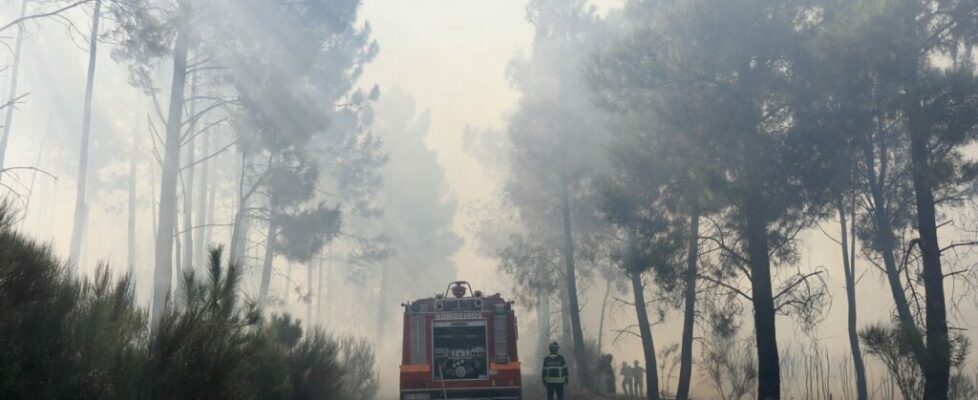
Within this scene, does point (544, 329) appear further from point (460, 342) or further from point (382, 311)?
point (382, 311)

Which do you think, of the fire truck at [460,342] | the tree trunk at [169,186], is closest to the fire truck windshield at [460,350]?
the fire truck at [460,342]

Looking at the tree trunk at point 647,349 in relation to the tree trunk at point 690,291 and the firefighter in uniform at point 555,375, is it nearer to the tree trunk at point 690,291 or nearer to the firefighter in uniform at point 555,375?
the tree trunk at point 690,291

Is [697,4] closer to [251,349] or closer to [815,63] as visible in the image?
[815,63]

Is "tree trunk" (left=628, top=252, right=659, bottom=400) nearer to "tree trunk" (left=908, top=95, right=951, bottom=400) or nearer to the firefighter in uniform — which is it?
the firefighter in uniform

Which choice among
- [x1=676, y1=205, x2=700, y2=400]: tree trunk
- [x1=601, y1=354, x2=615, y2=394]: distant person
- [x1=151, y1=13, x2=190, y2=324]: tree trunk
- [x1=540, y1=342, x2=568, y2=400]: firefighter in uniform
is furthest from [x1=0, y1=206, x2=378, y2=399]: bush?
[x1=601, y1=354, x2=615, y2=394]: distant person

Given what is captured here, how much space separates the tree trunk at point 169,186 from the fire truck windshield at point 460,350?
8.35 m

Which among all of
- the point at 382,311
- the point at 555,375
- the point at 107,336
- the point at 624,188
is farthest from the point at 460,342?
the point at 382,311

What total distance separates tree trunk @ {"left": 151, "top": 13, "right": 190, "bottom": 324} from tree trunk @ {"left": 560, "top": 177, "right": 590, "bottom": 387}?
12880mm

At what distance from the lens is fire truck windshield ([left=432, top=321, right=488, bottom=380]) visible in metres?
17.5

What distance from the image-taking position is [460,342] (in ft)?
57.7

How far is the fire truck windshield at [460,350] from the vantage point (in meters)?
17.5

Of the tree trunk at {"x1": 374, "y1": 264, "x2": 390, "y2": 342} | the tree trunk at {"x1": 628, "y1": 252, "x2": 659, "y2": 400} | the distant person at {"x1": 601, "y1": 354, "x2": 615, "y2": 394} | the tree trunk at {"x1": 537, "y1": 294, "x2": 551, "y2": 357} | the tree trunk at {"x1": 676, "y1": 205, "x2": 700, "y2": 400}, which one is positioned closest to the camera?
the tree trunk at {"x1": 676, "y1": 205, "x2": 700, "y2": 400}

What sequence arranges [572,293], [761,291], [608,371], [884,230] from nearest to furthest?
[761,291] < [884,230] < [608,371] < [572,293]

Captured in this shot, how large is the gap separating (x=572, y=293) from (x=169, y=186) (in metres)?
13.5
